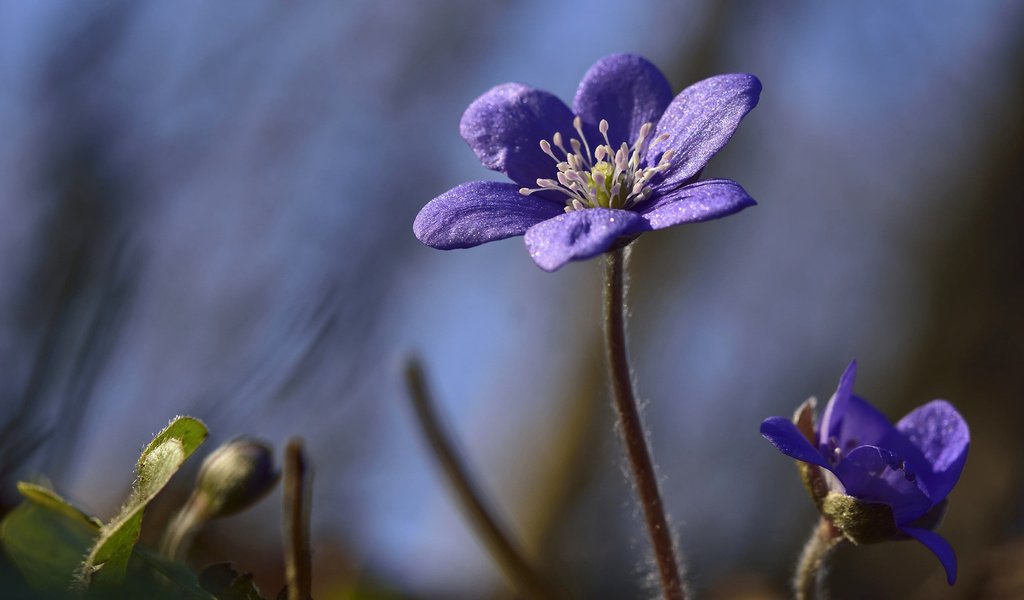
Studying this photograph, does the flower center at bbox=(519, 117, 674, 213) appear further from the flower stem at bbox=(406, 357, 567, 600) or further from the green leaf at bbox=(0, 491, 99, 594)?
the green leaf at bbox=(0, 491, 99, 594)

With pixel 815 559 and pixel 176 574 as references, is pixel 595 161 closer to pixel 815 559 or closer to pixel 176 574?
pixel 815 559

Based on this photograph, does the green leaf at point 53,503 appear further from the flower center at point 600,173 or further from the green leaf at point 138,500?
the flower center at point 600,173

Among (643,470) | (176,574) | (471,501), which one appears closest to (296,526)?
(176,574)

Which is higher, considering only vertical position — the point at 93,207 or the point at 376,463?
the point at 93,207

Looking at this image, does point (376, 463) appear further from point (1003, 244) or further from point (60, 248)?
point (1003, 244)

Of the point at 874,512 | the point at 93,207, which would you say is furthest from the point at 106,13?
the point at 874,512

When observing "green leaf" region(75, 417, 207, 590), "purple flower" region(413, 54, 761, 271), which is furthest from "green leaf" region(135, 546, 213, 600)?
"purple flower" region(413, 54, 761, 271)
